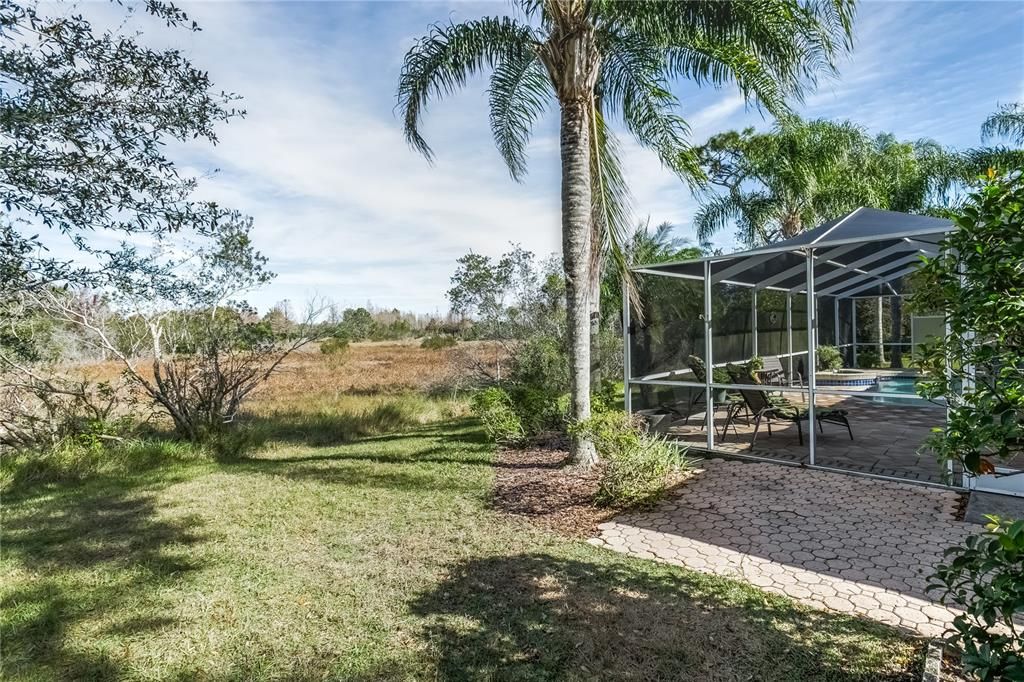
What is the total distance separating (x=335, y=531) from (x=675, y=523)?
3.33 metres

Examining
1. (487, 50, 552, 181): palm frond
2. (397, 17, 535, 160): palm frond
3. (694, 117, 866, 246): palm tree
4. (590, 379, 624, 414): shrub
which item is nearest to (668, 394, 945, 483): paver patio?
(590, 379, 624, 414): shrub

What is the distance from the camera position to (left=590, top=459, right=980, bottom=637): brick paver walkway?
3541 mm

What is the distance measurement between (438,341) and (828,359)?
553 inches

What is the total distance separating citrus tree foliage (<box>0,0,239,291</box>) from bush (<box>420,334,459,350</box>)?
15.7m

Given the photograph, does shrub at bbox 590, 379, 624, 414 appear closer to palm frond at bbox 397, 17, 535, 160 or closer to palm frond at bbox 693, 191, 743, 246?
palm frond at bbox 397, 17, 535, 160

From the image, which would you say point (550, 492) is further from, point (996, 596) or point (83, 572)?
point (996, 596)

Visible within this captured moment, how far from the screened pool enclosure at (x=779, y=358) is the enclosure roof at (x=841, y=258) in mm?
31

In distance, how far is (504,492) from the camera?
6.17m

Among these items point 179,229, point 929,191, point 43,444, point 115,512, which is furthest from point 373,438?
point 929,191

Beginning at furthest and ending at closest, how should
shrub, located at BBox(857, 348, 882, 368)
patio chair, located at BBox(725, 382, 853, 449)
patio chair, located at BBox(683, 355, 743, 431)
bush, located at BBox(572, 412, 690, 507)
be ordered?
1. shrub, located at BBox(857, 348, 882, 368)
2. patio chair, located at BBox(683, 355, 743, 431)
3. patio chair, located at BBox(725, 382, 853, 449)
4. bush, located at BBox(572, 412, 690, 507)

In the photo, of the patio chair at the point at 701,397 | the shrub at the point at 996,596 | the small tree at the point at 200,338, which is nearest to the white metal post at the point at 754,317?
the patio chair at the point at 701,397

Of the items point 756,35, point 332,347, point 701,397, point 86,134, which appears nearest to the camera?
point 86,134

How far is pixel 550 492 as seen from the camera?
6074mm

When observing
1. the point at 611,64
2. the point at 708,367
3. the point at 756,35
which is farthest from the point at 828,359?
the point at 611,64
